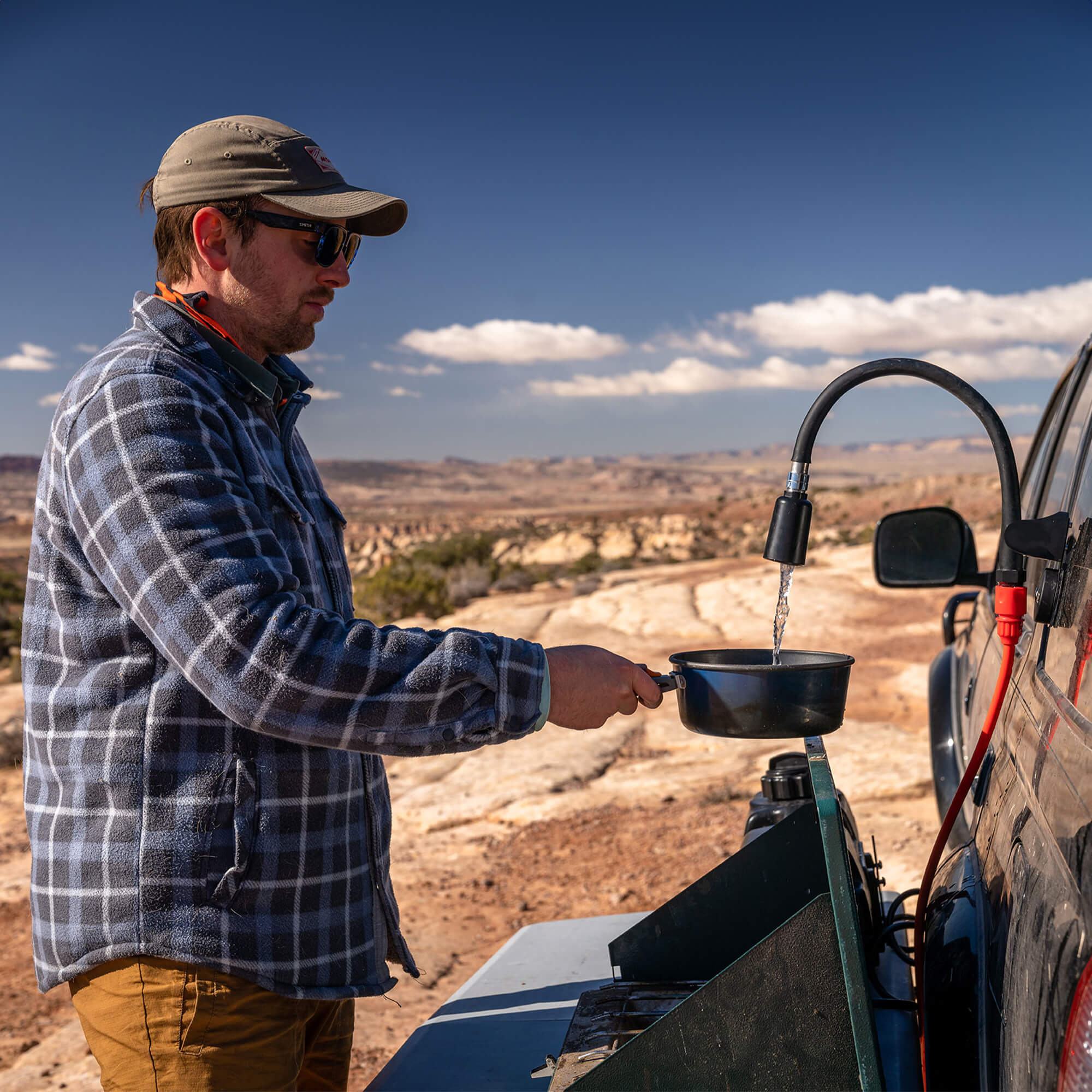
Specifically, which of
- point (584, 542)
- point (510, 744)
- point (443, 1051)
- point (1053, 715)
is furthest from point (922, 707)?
point (584, 542)

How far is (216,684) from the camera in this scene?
1.54 m

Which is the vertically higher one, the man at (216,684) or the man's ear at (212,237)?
the man's ear at (212,237)

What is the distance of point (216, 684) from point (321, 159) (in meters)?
1.02

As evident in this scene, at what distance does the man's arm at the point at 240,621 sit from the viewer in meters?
1.53

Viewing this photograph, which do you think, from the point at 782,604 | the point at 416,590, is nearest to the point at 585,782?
the point at 782,604

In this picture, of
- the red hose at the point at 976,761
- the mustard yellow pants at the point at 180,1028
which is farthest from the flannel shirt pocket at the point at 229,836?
the red hose at the point at 976,761

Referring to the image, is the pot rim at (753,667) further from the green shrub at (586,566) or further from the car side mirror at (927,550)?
the green shrub at (586,566)

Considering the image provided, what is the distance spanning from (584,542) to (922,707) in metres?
29.6

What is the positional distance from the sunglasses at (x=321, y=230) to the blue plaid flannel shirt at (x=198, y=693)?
0.79ft

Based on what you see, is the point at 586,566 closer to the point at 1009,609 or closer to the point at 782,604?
the point at 782,604

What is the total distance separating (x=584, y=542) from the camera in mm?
38656

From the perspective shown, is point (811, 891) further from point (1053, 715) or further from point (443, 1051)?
point (443, 1051)

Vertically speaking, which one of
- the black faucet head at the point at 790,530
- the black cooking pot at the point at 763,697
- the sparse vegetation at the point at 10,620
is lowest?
the sparse vegetation at the point at 10,620

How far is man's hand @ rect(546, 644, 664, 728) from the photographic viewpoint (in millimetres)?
1673
